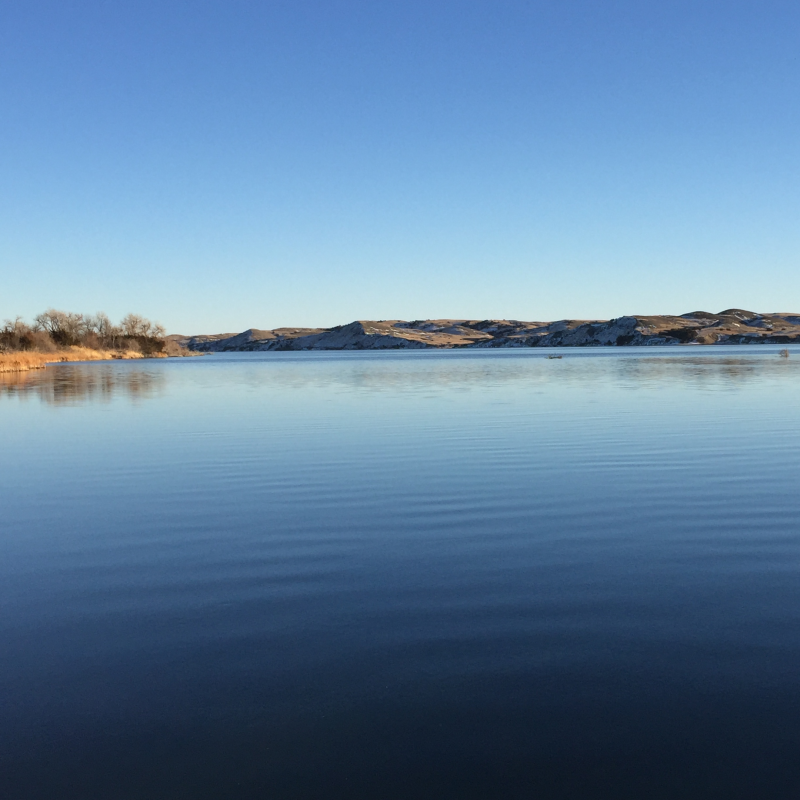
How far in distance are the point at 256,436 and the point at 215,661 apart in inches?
720

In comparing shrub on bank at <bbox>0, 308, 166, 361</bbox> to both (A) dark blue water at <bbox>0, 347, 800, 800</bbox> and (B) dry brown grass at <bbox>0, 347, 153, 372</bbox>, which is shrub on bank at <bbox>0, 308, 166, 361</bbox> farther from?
(A) dark blue water at <bbox>0, 347, 800, 800</bbox>

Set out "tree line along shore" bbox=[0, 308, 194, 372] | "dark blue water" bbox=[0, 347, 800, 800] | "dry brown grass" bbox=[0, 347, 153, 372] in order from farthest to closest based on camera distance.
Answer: "tree line along shore" bbox=[0, 308, 194, 372], "dry brown grass" bbox=[0, 347, 153, 372], "dark blue water" bbox=[0, 347, 800, 800]

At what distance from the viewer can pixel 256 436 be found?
24953mm

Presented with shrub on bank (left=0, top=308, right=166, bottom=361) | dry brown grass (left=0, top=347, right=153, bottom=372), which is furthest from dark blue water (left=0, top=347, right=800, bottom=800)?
shrub on bank (left=0, top=308, right=166, bottom=361)

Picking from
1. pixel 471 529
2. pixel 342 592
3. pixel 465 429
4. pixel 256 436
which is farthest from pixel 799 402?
pixel 342 592

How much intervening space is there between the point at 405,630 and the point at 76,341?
481 feet

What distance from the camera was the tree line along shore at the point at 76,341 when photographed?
383 feet

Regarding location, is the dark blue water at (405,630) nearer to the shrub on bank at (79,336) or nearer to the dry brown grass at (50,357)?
the dry brown grass at (50,357)

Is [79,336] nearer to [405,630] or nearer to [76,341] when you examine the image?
[76,341]

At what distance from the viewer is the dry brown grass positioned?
82.8m

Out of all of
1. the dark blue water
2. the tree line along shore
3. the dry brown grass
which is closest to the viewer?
the dark blue water

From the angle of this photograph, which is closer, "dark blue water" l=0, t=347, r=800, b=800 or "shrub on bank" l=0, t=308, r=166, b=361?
"dark blue water" l=0, t=347, r=800, b=800

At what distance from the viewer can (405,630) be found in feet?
24.9

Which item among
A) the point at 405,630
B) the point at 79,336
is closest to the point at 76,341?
the point at 79,336
